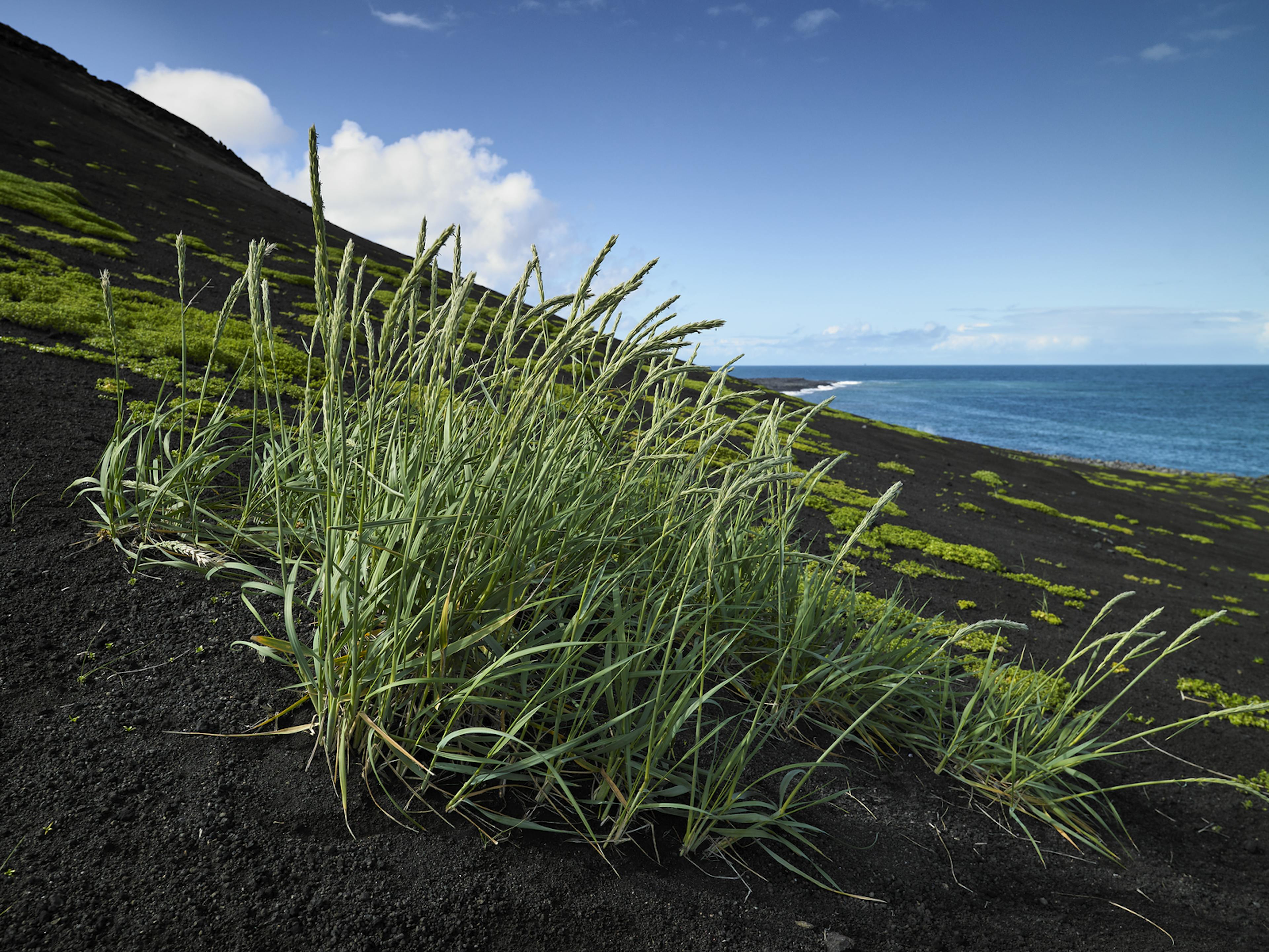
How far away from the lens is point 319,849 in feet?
5.25

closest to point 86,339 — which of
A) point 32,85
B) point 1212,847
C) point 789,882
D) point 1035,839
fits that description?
point 789,882

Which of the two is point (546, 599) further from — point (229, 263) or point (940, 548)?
point (229, 263)

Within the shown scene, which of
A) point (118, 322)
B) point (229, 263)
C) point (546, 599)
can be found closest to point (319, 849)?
point (546, 599)

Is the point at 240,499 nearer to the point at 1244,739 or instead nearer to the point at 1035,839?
the point at 1035,839

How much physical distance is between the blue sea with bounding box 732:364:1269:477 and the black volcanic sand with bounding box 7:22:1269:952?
32.7 ft

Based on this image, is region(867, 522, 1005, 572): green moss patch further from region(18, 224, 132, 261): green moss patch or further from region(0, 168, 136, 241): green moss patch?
region(0, 168, 136, 241): green moss patch

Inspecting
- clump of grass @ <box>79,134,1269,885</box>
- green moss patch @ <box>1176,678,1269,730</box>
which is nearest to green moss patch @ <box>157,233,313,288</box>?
clump of grass @ <box>79,134,1269,885</box>

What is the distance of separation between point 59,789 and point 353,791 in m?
0.71

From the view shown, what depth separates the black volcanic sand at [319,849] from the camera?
4.75 ft

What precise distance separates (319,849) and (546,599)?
0.86 metres

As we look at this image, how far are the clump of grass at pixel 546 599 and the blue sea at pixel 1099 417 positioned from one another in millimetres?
9611

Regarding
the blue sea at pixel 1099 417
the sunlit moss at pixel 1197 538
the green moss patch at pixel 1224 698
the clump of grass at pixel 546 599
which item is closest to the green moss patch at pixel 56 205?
the clump of grass at pixel 546 599

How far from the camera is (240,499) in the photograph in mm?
3338

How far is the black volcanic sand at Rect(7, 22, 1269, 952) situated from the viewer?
4.75ft
